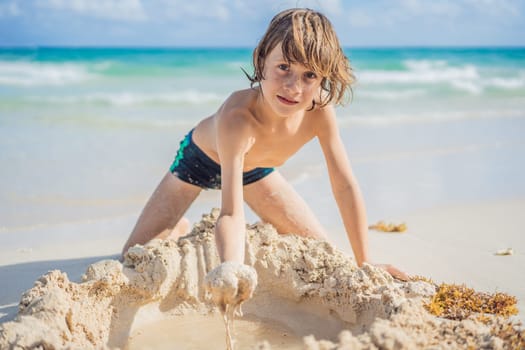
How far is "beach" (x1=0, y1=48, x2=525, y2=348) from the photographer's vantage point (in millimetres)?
4164

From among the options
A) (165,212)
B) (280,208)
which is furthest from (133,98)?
(280,208)

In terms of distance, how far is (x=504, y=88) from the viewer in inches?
730

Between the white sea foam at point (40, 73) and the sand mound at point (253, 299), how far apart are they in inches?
597

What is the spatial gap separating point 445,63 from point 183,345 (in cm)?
2759

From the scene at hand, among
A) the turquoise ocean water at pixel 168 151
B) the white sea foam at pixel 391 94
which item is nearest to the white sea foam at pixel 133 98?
the turquoise ocean water at pixel 168 151

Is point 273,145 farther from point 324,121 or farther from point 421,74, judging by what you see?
point 421,74

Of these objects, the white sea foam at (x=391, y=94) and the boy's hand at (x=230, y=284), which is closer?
the boy's hand at (x=230, y=284)

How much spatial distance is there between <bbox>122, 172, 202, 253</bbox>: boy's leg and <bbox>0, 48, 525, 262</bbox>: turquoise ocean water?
26.8 inches

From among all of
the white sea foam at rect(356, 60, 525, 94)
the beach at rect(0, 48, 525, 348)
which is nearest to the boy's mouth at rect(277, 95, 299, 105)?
the beach at rect(0, 48, 525, 348)

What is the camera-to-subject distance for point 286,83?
2.99m

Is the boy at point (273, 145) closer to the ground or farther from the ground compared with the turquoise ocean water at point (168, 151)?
closer to the ground

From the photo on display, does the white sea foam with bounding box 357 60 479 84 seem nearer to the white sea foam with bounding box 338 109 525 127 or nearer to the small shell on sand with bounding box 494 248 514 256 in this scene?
the white sea foam with bounding box 338 109 525 127

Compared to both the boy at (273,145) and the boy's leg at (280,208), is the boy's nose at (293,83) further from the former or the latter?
the boy's leg at (280,208)

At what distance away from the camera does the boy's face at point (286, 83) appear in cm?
299
